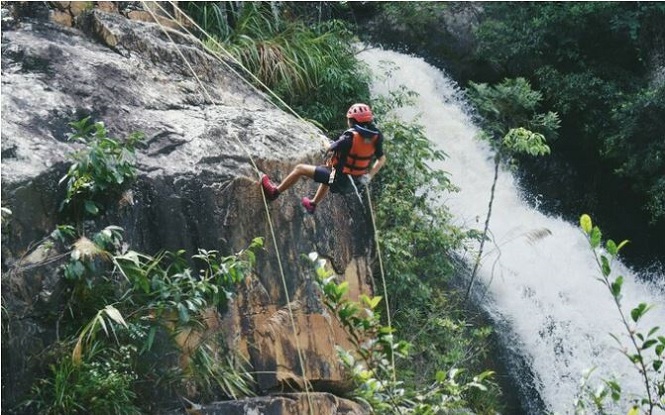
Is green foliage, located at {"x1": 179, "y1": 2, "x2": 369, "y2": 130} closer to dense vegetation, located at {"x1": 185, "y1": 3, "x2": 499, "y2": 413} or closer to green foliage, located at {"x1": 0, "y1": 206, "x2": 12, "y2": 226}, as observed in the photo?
dense vegetation, located at {"x1": 185, "y1": 3, "x2": 499, "y2": 413}

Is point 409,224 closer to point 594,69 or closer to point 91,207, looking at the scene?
point 91,207

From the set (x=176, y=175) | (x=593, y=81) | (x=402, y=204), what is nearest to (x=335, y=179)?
(x=176, y=175)

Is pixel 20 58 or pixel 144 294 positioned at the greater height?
pixel 20 58

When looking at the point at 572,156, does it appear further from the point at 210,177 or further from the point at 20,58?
the point at 20,58

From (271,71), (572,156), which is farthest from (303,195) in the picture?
(572,156)

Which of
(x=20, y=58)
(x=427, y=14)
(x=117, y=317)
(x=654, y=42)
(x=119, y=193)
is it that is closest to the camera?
(x=117, y=317)

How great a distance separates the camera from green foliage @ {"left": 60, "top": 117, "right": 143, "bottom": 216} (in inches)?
218

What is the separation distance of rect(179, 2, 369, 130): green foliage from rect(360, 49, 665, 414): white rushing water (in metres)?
0.62

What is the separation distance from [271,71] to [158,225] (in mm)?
3963

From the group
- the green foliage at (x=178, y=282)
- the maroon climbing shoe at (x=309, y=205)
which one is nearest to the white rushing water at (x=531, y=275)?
the maroon climbing shoe at (x=309, y=205)

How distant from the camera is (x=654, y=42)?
40.0 ft

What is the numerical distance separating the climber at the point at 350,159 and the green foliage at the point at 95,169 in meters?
1.12

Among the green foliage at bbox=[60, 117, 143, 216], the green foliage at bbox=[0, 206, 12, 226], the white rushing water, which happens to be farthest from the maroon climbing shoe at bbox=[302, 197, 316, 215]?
the white rushing water

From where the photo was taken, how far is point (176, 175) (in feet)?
20.2
